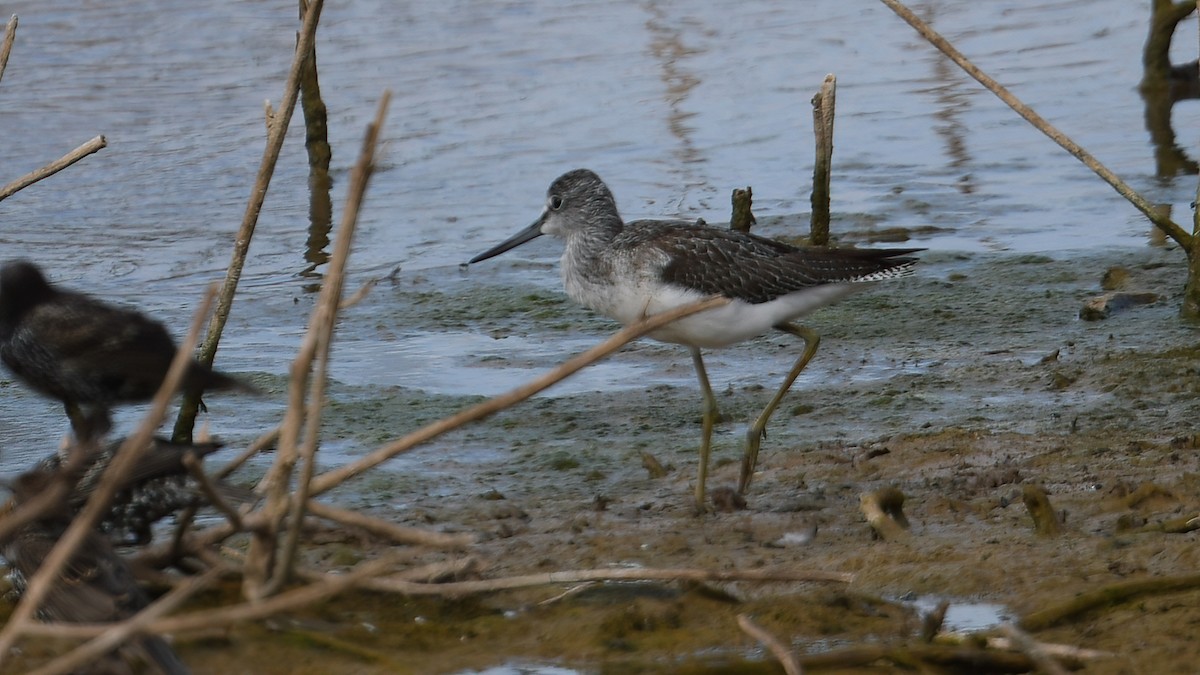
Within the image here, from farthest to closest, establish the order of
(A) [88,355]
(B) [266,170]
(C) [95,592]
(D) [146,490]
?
(B) [266,170] < (A) [88,355] < (D) [146,490] < (C) [95,592]

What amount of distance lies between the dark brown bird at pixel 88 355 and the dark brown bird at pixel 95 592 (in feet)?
3.33

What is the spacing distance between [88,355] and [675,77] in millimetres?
9619

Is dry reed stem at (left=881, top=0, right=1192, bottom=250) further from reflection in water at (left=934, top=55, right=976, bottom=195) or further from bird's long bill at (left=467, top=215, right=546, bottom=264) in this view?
reflection in water at (left=934, top=55, right=976, bottom=195)

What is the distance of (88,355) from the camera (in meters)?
5.58

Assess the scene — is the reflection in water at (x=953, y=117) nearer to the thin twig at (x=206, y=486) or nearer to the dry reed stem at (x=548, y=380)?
the dry reed stem at (x=548, y=380)

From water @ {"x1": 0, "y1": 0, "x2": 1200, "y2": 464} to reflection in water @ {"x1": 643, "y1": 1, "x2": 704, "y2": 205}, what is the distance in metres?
0.04

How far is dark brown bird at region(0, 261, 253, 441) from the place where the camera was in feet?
18.2

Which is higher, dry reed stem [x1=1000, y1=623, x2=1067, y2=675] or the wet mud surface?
dry reed stem [x1=1000, y1=623, x2=1067, y2=675]

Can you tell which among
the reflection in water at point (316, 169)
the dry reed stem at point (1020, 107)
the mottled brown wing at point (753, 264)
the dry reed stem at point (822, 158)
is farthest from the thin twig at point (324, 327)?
the reflection in water at point (316, 169)

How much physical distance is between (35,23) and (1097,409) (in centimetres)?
1191

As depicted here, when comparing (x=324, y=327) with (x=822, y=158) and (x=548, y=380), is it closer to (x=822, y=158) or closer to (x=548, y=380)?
(x=548, y=380)

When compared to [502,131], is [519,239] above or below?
above

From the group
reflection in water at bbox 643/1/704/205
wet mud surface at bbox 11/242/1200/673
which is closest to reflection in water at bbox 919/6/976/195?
reflection in water at bbox 643/1/704/205

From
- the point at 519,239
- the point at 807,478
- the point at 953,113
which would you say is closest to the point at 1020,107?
the point at 807,478
